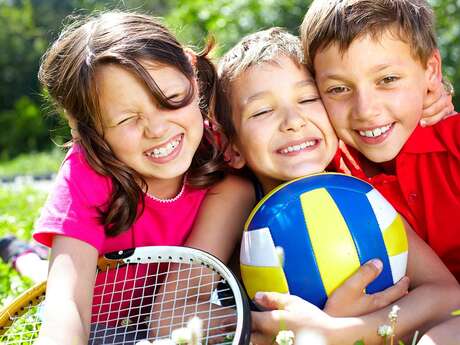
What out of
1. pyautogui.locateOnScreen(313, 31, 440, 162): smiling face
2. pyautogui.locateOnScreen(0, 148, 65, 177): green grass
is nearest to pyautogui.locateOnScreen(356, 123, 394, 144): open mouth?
pyautogui.locateOnScreen(313, 31, 440, 162): smiling face

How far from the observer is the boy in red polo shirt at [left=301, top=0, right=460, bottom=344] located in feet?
11.5

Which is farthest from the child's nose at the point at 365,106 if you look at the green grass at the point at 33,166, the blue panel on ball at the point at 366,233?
the green grass at the point at 33,166

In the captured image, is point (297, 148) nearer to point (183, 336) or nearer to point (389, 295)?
point (389, 295)

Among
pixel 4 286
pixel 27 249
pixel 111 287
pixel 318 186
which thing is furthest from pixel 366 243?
pixel 27 249

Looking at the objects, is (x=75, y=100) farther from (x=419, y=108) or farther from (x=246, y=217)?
(x=419, y=108)

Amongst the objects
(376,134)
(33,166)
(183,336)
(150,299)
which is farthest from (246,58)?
(33,166)

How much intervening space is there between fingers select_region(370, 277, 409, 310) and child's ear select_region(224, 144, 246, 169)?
1040 mm

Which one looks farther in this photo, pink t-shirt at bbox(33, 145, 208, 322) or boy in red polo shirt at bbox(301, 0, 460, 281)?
boy in red polo shirt at bbox(301, 0, 460, 281)

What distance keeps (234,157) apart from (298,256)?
0.88m

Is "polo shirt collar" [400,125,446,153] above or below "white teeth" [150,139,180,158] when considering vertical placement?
below

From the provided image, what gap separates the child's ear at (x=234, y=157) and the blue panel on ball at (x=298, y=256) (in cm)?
66

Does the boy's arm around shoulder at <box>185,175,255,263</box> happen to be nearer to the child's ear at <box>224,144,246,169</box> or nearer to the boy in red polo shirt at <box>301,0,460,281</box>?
the child's ear at <box>224,144,246,169</box>

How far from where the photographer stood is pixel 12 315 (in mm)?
3318

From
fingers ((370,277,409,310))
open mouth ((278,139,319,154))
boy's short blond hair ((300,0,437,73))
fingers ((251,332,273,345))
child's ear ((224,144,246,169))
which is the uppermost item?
boy's short blond hair ((300,0,437,73))
